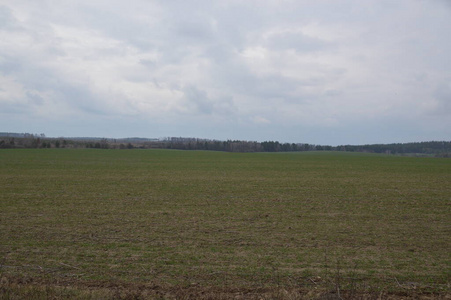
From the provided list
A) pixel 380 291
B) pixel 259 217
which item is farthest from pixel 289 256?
pixel 259 217

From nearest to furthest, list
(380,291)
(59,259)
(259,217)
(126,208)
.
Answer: (380,291), (59,259), (259,217), (126,208)

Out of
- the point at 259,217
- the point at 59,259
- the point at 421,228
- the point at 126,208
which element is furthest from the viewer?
the point at 126,208

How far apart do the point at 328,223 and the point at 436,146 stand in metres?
170

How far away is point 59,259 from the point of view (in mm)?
7508

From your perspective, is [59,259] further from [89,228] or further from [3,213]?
[3,213]

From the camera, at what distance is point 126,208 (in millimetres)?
13695

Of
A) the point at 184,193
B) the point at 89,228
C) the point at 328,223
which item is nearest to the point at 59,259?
the point at 89,228

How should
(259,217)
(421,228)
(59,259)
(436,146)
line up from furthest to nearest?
(436,146)
(259,217)
(421,228)
(59,259)

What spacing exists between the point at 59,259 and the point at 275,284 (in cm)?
517

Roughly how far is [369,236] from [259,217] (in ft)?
13.2

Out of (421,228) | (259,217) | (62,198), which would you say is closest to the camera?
(421,228)

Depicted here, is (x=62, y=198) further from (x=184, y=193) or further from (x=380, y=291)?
(x=380, y=291)

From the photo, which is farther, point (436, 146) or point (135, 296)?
point (436, 146)

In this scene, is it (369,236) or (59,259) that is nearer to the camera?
(59,259)
